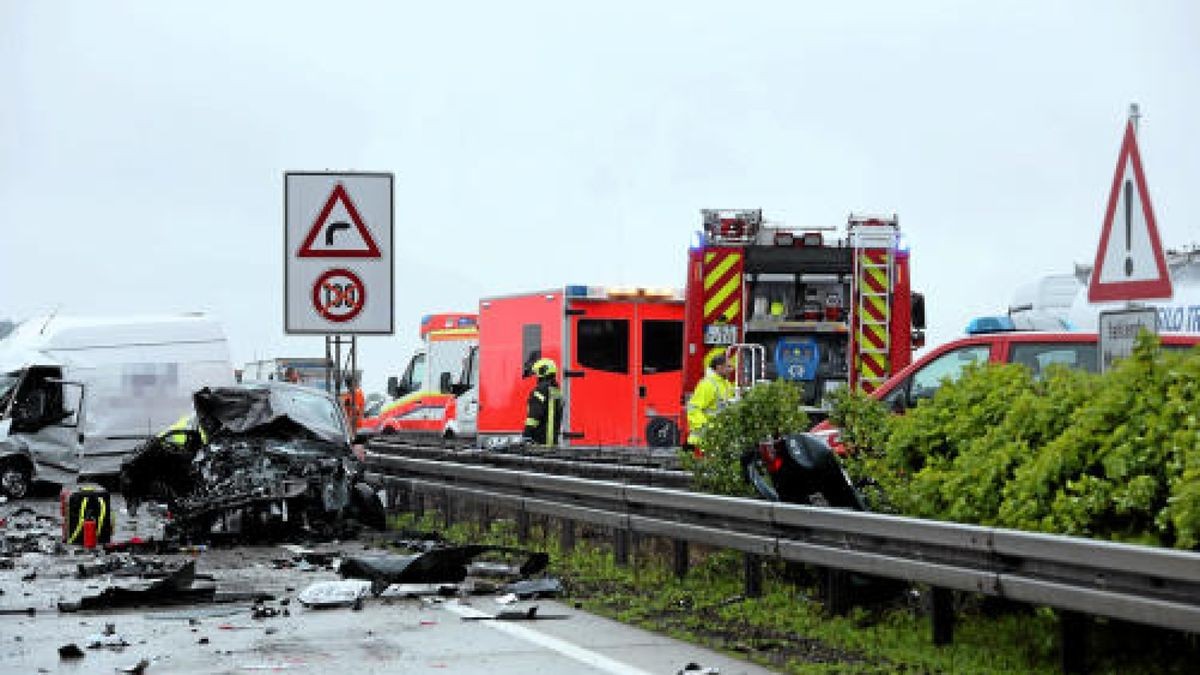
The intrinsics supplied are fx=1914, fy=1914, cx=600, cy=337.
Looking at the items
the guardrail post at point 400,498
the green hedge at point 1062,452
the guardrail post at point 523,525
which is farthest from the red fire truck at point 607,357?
the green hedge at point 1062,452

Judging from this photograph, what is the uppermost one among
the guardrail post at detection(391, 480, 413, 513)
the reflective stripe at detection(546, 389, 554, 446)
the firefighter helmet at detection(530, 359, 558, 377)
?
the firefighter helmet at detection(530, 359, 558, 377)

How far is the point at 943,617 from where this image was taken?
9469mm

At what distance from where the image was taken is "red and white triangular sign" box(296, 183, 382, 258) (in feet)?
61.0

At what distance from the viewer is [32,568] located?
15180mm

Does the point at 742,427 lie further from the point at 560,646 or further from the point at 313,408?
the point at 313,408

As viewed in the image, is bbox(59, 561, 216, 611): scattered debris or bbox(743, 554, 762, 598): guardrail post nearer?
bbox(743, 554, 762, 598): guardrail post

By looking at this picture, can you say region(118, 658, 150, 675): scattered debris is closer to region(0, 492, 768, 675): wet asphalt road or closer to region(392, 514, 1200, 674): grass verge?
region(0, 492, 768, 675): wet asphalt road

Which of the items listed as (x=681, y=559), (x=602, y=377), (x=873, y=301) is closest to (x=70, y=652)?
(x=681, y=559)

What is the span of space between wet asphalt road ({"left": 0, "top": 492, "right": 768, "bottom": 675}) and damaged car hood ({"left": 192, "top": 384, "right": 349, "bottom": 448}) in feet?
16.0

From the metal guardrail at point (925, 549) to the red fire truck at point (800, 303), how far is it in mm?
6338

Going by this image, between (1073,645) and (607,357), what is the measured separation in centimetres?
1785

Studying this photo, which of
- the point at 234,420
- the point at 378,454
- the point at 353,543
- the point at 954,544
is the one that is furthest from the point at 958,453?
the point at 378,454

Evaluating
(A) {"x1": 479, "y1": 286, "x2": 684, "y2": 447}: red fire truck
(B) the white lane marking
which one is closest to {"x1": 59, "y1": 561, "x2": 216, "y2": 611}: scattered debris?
(B) the white lane marking

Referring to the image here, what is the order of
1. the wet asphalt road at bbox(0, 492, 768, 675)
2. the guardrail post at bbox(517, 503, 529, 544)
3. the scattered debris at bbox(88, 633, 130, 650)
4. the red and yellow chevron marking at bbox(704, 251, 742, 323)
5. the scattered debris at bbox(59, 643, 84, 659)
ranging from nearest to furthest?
1. the wet asphalt road at bbox(0, 492, 768, 675)
2. the scattered debris at bbox(59, 643, 84, 659)
3. the scattered debris at bbox(88, 633, 130, 650)
4. the guardrail post at bbox(517, 503, 529, 544)
5. the red and yellow chevron marking at bbox(704, 251, 742, 323)
